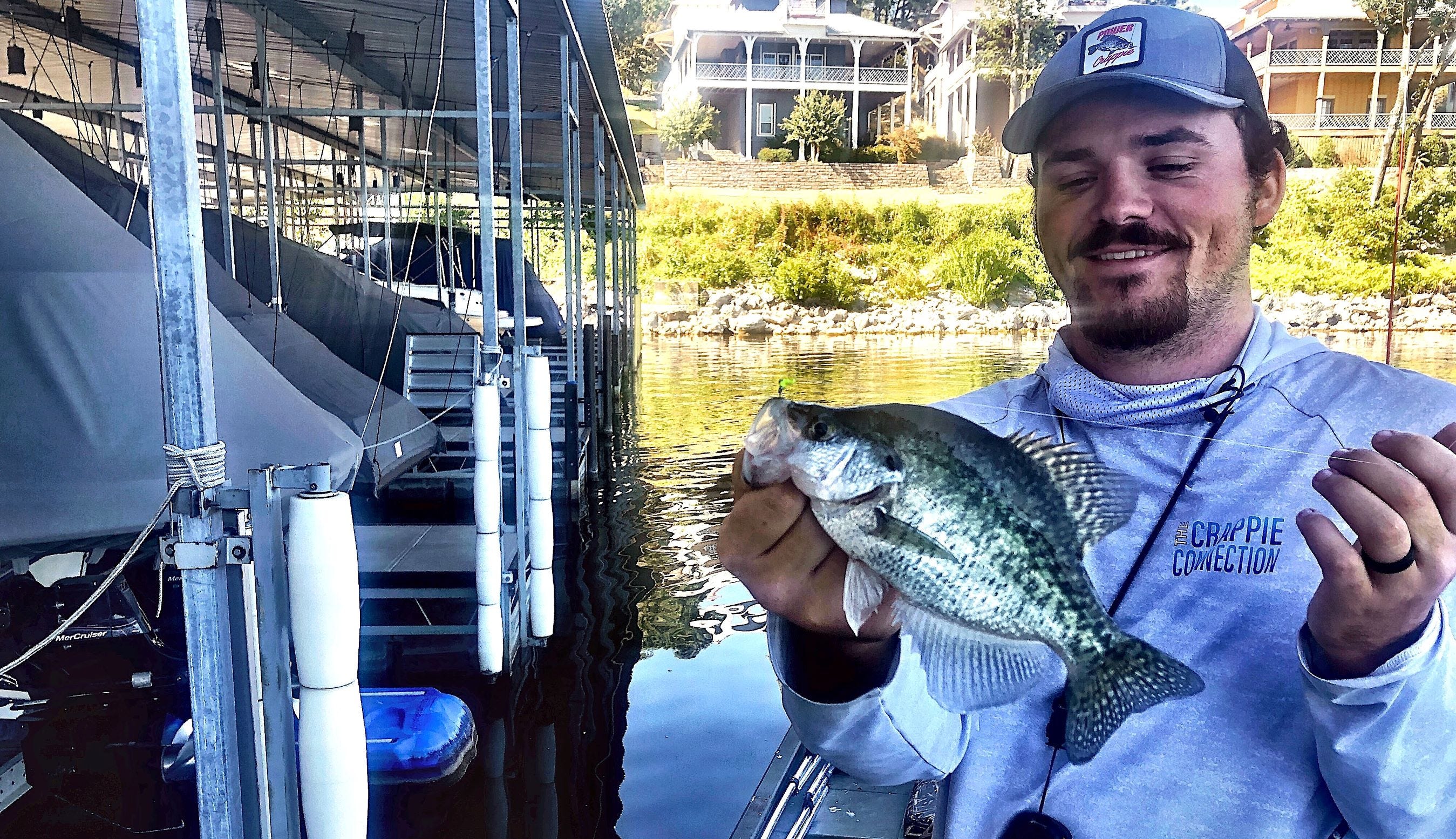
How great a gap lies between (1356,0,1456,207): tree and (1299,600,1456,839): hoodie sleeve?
1.32ft

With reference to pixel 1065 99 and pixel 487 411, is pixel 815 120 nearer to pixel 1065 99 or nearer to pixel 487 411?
pixel 1065 99

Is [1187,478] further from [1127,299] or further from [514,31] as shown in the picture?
[514,31]

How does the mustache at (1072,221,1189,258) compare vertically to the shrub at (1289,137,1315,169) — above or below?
below

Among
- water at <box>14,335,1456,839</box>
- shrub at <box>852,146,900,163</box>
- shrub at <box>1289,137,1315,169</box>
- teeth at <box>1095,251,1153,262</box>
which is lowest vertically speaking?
water at <box>14,335,1456,839</box>

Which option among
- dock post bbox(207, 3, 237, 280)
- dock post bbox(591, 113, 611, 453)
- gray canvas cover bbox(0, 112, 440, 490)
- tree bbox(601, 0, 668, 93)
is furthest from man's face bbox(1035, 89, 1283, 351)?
dock post bbox(591, 113, 611, 453)

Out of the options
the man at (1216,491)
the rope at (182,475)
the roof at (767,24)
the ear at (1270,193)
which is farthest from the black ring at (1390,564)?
the rope at (182,475)

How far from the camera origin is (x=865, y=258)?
1.04 meters

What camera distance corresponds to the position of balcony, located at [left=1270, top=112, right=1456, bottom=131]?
0.80m

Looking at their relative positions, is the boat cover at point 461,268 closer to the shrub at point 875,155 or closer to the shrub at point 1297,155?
the shrub at point 875,155

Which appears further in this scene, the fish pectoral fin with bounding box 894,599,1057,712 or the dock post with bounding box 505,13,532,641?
the dock post with bounding box 505,13,532,641

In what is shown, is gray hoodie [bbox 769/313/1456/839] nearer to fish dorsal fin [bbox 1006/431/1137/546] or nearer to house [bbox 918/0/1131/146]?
fish dorsal fin [bbox 1006/431/1137/546]

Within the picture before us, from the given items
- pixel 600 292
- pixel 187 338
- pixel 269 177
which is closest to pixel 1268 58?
pixel 187 338

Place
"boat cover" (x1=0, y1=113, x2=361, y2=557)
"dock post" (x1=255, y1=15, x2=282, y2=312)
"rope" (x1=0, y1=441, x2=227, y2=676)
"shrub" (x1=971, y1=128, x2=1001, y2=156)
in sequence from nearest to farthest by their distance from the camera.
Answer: "shrub" (x1=971, y1=128, x2=1001, y2=156), "rope" (x1=0, y1=441, x2=227, y2=676), "boat cover" (x1=0, y1=113, x2=361, y2=557), "dock post" (x1=255, y1=15, x2=282, y2=312)

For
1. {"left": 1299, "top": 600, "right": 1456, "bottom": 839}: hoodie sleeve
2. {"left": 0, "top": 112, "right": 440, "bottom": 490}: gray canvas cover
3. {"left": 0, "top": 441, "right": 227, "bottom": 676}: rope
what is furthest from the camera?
{"left": 0, "top": 112, "right": 440, "bottom": 490}: gray canvas cover
